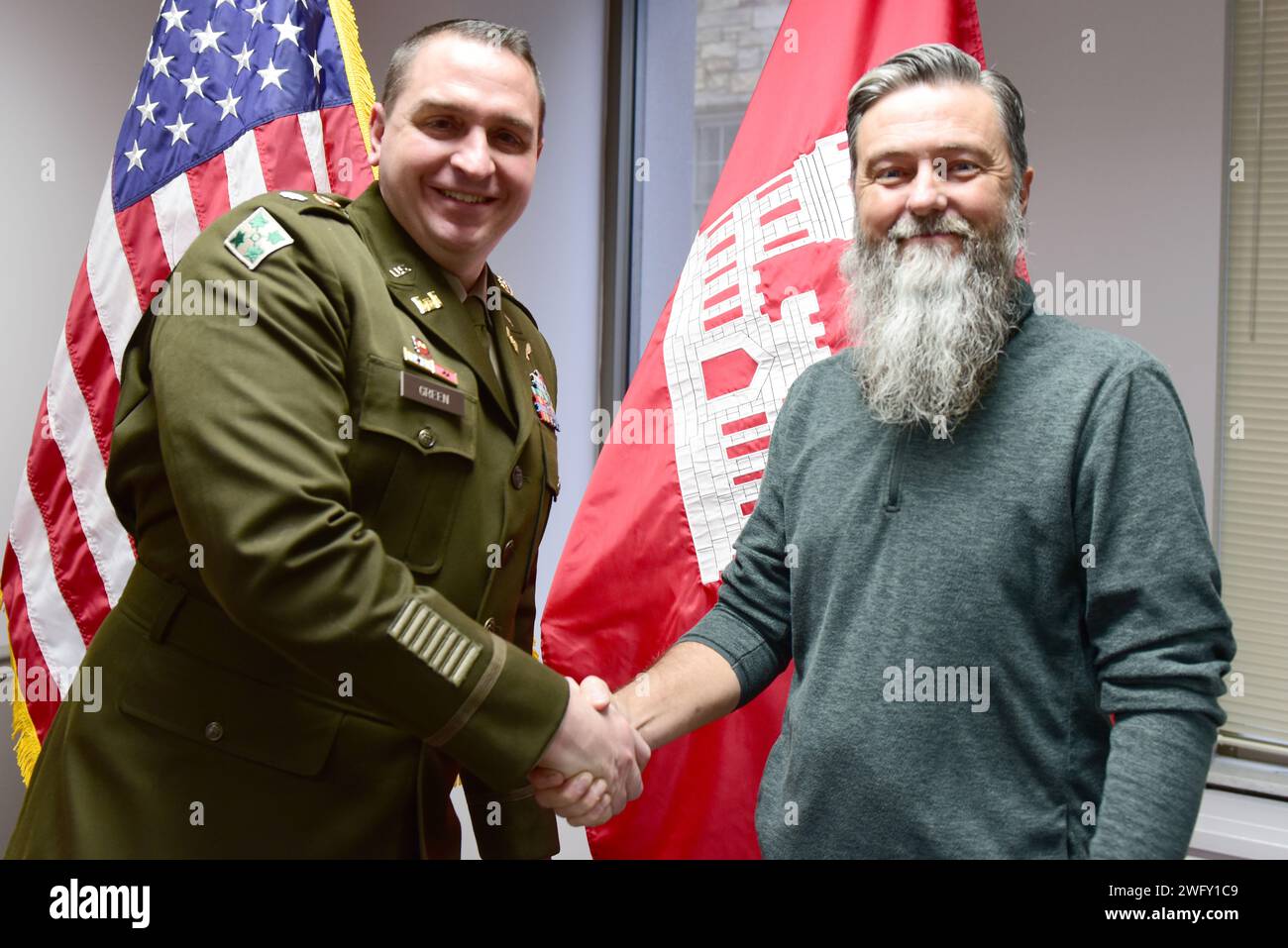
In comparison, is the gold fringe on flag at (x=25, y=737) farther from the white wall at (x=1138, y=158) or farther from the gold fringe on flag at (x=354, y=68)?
the white wall at (x=1138, y=158)

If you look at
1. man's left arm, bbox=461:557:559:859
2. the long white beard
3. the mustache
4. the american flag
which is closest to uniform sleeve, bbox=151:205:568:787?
man's left arm, bbox=461:557:559:859

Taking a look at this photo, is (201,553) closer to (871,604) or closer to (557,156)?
(871,604)

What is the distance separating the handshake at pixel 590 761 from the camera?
1.46 meters

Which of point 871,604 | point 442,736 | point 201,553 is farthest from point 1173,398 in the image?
point 201,553

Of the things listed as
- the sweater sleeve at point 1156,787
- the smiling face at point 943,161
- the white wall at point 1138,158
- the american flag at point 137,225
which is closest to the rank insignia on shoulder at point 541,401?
the smiling face at point 943,161

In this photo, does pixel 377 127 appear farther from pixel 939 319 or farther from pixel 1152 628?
pixel 1152 628

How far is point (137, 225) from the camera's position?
7.32ft

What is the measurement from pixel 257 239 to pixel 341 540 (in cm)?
44

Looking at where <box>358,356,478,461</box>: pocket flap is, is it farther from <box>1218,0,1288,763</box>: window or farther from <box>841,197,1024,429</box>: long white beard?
<box>1218,0,1288,763</box>: window

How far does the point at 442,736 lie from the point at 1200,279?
77.0 inches

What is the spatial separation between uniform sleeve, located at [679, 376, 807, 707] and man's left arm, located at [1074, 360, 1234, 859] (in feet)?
1.60

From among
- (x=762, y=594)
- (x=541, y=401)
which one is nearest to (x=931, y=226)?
(x=762, y=594)

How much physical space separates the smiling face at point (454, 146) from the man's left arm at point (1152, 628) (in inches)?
37.4
